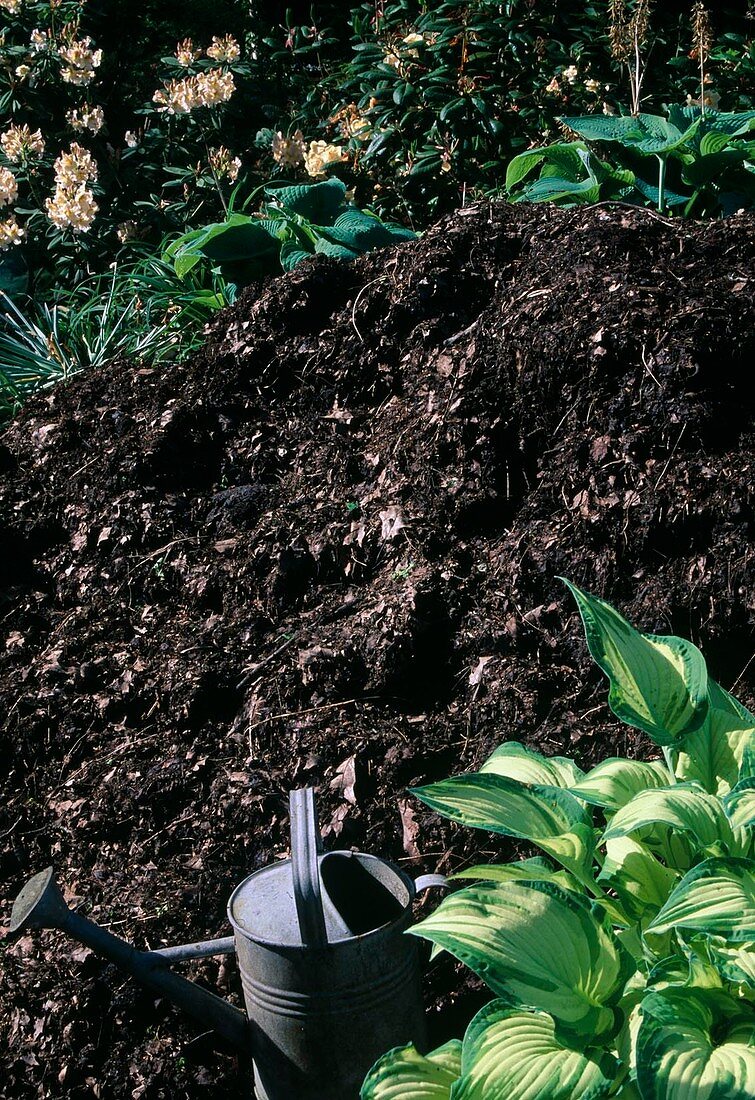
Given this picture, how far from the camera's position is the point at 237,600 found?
114 inches

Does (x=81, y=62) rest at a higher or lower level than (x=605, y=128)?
higher

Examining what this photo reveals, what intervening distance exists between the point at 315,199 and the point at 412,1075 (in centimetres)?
325

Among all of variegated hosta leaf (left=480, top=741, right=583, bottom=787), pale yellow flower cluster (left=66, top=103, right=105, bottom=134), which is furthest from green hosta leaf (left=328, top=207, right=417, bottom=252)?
variegated hosta leaf (left=480, top=741, right=583, bottom=787)

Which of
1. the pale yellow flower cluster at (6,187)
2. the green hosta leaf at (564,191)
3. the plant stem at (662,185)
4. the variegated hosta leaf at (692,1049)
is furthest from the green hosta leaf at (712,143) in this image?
the pale yellow flower cluster at (6,187)

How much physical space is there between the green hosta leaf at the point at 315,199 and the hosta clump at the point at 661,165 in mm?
746

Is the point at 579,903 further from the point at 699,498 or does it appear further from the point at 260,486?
the point at 260,486

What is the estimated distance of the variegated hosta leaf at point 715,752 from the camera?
5.35 ft

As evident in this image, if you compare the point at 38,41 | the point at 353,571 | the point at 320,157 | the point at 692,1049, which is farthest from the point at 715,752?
the point at 38,41

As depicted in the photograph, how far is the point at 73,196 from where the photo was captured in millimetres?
4957

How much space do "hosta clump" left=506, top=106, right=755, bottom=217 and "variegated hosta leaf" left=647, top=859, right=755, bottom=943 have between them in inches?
104

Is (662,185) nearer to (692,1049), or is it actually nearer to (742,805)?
(742,805)

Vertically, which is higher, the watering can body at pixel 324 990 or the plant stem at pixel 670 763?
the plant stem at pixel 670 763

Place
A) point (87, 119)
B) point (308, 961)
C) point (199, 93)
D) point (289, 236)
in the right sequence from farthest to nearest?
point (87, 119) < point (199, 93) < point (289, 236) < point (308, 961)

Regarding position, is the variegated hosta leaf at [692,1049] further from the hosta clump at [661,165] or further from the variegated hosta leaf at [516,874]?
the hosta clump at [661,165]
